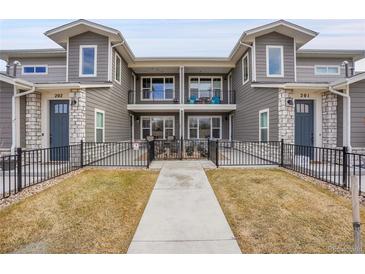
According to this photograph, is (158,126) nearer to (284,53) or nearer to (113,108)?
(113,108)

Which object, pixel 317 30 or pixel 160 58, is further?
pixel 160 58

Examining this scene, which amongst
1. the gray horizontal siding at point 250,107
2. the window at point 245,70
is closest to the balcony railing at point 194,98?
the gray horizontal siding at point 250,107

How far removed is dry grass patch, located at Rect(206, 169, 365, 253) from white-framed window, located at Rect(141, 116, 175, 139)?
10.9m

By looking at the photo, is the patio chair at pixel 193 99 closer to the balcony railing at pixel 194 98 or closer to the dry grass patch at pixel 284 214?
the balcony railing at pixel 194 98

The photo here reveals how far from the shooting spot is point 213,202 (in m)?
5.25

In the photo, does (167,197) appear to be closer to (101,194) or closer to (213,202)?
(213,202)

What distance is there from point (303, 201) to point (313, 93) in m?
7.31

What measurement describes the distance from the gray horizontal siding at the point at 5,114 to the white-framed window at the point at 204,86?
1146 cm

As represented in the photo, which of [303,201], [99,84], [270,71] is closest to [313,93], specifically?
[270,71]

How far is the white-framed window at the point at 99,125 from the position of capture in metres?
10.8

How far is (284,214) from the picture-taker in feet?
15.0

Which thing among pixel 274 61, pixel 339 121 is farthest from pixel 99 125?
pixel 339 121

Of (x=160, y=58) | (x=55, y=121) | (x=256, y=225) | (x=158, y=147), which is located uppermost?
(x=160, y=58)

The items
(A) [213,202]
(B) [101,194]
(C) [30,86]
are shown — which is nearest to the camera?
(A) [213,202]
